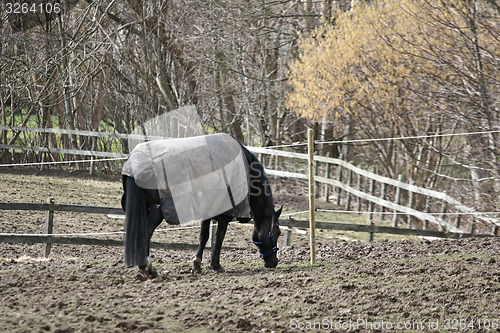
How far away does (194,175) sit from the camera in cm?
572

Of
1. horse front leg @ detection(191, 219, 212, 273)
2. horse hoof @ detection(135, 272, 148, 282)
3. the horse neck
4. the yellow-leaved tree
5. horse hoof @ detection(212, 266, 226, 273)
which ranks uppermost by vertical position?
the yellow-leaved tree

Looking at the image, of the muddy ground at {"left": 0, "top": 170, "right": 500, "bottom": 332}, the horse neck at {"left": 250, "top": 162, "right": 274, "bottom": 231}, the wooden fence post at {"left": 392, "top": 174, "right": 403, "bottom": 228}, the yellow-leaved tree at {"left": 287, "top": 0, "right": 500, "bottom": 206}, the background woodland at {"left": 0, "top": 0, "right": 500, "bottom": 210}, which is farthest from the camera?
the wooden fence post at {"left": 392, "top": 174, "right": 403, "bottom": 228}

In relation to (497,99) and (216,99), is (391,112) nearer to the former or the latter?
(497,99)

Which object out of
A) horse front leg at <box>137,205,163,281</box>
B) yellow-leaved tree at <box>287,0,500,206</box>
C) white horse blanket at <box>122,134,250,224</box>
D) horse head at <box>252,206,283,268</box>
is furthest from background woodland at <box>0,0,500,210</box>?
horse front leg at <box>137,205,163,281</box>

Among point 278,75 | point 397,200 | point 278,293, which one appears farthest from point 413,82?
point 278,293

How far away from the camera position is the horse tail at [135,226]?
531 cm

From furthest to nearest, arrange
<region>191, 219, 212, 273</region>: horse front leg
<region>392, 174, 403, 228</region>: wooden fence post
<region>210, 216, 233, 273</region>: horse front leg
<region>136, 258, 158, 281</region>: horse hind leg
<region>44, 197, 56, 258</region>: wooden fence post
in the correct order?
<region>392, 174, 403, 228</region>: wooden fence post
<region>44, 197, 56, 258</region>: wooden fence post
<region>210, 216, 233, 273</region>: horse front leg
<region>191, 219, 212, 273</region>: horse front leg
<region>136, 258, 158, 281</region>: horse hind leg

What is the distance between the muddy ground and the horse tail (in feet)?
0.82

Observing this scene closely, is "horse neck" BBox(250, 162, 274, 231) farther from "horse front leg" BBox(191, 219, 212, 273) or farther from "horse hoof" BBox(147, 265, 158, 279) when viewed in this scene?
"horse hoof" BBox(147, 265, 158, 279)

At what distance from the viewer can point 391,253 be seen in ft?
23.1

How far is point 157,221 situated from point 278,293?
140 centimetres

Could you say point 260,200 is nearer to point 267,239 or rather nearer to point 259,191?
point 259,191

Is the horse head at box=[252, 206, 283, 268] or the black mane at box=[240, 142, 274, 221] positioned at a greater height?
the black mane at box=[240, 142, 274, 221]

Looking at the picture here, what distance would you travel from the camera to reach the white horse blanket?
5.59 m
